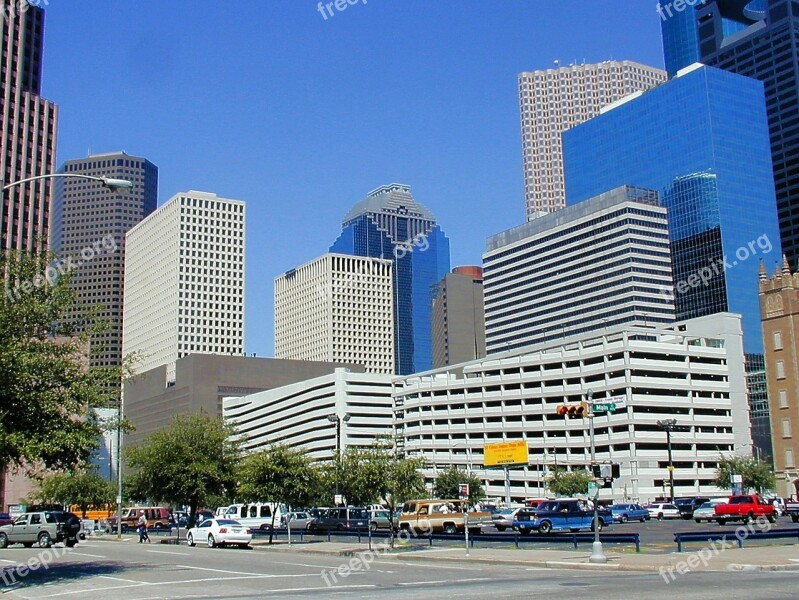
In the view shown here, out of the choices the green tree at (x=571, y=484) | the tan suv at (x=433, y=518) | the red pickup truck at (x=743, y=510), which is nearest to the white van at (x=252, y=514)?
the tan suv at (x=433, y=518)

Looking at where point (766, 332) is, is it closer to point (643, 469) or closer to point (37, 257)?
point (643, 469)

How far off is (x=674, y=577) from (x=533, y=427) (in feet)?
367

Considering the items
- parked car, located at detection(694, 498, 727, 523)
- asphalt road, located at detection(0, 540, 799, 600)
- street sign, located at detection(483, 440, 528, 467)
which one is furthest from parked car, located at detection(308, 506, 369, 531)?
asphalt road, located at detection(0, 540, 799, 600)

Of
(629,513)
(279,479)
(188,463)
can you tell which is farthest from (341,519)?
(629,513)

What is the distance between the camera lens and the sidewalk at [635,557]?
27.2 meters

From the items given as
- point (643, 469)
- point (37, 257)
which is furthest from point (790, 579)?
point (643, 469)

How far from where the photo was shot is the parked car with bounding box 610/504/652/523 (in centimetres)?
7106

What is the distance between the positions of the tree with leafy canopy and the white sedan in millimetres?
16350

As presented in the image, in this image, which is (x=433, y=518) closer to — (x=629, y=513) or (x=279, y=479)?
(x=279, y=479)

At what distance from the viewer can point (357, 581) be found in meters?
24.9

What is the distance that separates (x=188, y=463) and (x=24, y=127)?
100 metres

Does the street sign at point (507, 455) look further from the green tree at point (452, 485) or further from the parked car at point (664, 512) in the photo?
the green tree at point (452, 485)

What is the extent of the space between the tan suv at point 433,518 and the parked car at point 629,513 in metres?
20.8

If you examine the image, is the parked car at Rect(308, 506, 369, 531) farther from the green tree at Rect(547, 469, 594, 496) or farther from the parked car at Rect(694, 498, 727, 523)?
the green tree at Rect(547, 469, 594, 496)
